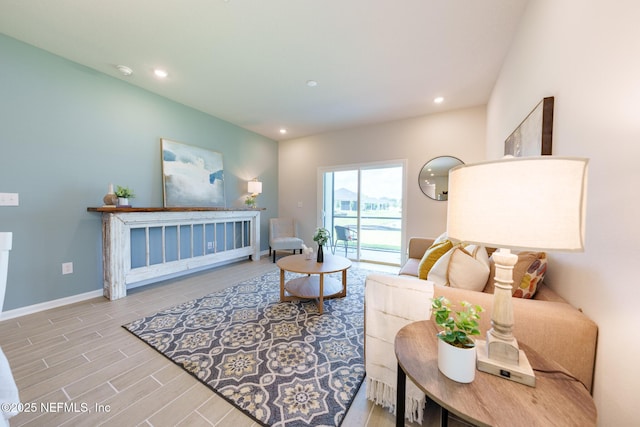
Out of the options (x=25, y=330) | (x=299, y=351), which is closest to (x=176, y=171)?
(x=25, y=330)

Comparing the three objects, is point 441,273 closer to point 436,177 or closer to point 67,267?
point 436,177

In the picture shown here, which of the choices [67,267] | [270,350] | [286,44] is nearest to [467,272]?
[270,350]

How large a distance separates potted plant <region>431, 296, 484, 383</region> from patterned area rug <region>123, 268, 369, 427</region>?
816 mm

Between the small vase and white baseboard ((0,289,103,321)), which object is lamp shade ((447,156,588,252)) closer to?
the small vase

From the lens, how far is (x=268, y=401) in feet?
4.30

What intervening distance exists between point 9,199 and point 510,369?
12.7ft

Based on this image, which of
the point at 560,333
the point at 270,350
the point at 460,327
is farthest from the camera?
the point at 270,350

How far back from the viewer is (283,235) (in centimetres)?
493

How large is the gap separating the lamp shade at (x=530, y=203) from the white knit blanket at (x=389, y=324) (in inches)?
23.0

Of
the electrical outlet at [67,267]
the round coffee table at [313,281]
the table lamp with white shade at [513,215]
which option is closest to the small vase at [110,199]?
the electrical outlet at [67,267]

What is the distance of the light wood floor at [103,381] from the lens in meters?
1.21

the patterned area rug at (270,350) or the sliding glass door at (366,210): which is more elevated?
the sliding glass door at (366,210)

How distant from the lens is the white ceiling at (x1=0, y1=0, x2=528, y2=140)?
5.96ft

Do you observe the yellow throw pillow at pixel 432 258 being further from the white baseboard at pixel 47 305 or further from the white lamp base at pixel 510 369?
the white baseboard at pixel 47 305
